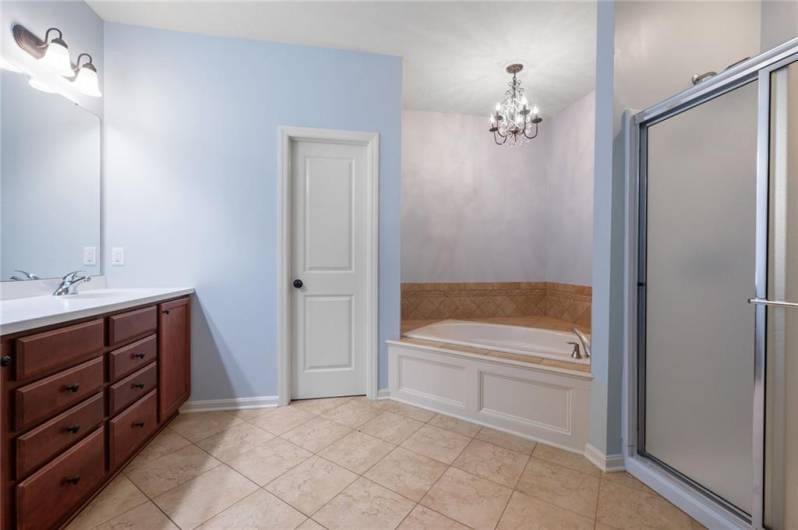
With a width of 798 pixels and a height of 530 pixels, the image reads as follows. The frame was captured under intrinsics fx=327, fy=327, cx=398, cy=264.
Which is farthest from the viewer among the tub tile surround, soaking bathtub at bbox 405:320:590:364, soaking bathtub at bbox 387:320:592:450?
the tub tile surround

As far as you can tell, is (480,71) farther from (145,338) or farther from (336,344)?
(145,338)

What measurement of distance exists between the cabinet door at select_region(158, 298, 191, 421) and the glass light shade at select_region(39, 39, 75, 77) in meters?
1.36

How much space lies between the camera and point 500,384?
80.6 inches

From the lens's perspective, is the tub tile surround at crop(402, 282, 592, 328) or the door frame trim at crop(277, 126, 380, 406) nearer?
the door frame trim at crop(277, 126, 380, 406)

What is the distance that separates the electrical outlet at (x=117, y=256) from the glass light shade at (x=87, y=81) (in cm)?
93

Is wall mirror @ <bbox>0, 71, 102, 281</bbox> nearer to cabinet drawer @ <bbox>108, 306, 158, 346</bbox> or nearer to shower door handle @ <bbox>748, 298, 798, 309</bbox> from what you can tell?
cabinet drawer @ <bbox>108, 306, 158, 346</bbox>

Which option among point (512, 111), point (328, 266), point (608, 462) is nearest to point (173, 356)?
point (328, 266)

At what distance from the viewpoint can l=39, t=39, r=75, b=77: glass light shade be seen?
1.68m

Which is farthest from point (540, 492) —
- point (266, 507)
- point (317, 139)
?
point (317, 139)

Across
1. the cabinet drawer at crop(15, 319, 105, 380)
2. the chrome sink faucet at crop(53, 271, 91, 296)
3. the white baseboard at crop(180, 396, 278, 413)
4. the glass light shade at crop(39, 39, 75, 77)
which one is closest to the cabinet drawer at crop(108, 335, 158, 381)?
the cabinet drawer at crop(15, 319, 105, 380)

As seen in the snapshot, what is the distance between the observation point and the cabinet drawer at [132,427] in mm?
1471

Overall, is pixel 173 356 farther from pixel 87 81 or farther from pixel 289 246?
pixel 87 81

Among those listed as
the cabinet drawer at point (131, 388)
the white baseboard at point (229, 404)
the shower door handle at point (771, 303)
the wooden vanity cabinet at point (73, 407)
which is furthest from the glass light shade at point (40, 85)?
the shower door handle at point (771, 303)

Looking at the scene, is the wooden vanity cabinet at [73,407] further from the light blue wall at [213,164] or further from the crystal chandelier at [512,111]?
the crystal chandelier at [512,111]
